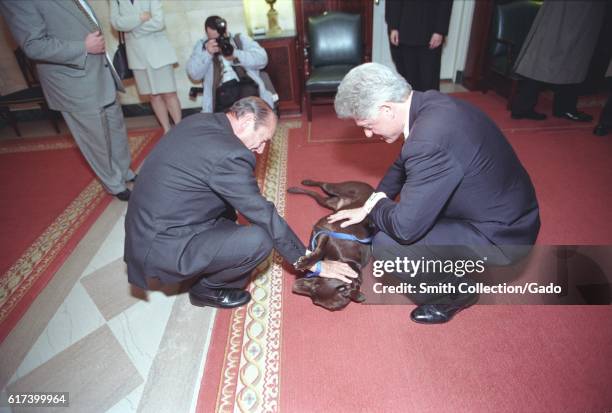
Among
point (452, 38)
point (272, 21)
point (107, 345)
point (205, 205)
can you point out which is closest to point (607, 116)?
point (452, 38)

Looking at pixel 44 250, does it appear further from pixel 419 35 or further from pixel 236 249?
pixel 419 35

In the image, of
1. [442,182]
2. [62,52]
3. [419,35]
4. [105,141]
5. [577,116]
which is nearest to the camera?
[442,182]

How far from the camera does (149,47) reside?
3.22 meters

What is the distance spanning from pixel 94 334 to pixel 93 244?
86 cm

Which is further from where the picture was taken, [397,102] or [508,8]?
[508,8]

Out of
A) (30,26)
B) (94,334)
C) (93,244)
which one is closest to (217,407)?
(94,334)

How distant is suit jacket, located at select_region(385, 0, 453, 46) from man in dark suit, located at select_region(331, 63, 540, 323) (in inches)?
91.4

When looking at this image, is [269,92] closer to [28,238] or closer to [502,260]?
[28,238]

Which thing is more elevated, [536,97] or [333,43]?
[333,43]

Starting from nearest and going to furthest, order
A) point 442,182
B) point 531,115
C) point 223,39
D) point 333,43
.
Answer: point 442,182 → point 223,39 → point 531,115 → point 333,43

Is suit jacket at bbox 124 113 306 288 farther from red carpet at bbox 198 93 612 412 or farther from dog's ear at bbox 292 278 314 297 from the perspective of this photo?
red carpet at bbox 198 93 612 412

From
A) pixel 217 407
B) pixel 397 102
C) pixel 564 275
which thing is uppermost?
pixel 397 102

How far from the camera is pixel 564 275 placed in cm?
173

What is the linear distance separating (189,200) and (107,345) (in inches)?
35.5
